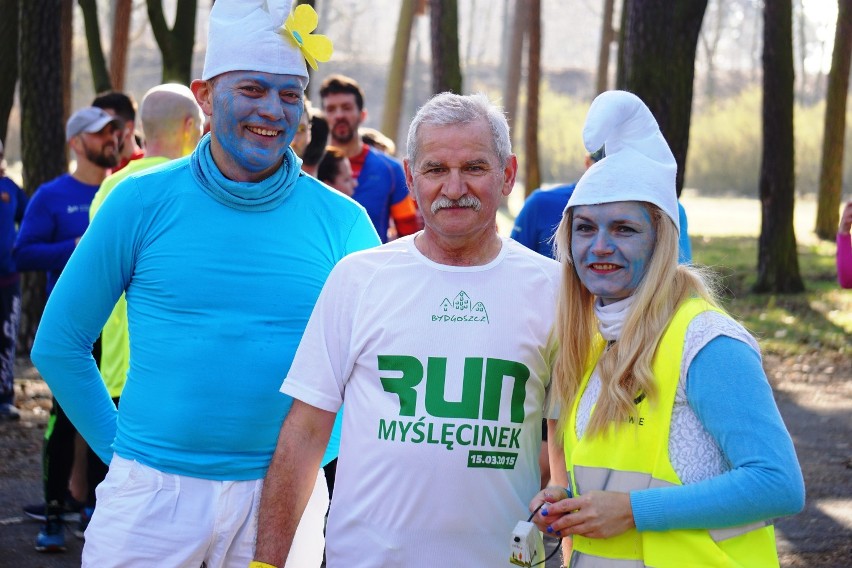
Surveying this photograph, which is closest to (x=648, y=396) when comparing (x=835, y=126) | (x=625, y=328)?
(x=625, y=328)

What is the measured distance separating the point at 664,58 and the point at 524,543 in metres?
7.97

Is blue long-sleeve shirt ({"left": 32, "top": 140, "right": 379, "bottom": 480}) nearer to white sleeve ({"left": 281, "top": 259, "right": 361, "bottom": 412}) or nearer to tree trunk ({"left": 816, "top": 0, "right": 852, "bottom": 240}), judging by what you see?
white sleeve ({"left": 281, "top": 259, "right": 361, "bottom": 412})

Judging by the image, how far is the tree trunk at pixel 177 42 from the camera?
41.7 feet

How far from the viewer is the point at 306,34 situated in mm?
3727

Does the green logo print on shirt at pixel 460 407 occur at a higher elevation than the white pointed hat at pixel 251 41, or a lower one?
lower

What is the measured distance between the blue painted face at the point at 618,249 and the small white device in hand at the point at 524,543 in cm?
61

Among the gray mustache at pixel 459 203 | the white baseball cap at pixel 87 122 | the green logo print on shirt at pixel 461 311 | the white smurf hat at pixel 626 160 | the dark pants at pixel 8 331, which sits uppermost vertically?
the white smurf hat at pixel 626 160

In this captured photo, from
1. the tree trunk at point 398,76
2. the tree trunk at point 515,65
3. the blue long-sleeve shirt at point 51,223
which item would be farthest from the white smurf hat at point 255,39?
the tree trunk at point 515,65

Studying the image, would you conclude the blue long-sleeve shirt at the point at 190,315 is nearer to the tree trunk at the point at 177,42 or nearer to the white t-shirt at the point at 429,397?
the white t-shirt at the point at 429,397

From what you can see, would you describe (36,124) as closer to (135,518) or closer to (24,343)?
(24,343)

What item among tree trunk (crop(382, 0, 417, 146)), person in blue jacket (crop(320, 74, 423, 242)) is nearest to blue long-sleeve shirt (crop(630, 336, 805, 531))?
person in blue jacket (crop(320, 74, 423, 242))

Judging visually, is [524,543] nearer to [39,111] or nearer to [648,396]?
[648,396]

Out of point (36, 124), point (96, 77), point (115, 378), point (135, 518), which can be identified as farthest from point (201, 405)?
point (96, 77)

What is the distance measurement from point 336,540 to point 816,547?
435cm
